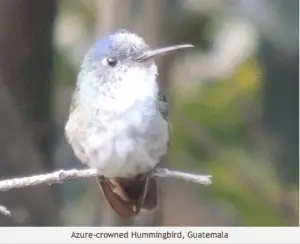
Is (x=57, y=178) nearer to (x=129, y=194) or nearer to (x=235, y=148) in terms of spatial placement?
(x=129, y=194)

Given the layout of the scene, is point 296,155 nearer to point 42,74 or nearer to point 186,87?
point 186,87

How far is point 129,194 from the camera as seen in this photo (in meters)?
0.94

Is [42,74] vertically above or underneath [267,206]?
above

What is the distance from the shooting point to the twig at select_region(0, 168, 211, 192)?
0.93 meters

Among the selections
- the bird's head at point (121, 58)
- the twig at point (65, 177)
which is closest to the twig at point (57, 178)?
the twig at point (65, 177)

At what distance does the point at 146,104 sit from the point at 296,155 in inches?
10.0

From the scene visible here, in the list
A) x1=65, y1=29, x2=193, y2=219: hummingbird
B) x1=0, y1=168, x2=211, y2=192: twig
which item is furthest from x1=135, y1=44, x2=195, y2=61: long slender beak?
x1=0, y1=168, x2=211, y2=192: twig

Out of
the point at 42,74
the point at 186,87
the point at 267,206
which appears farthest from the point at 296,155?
the point at 42,74

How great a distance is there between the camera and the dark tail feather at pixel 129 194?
935mm

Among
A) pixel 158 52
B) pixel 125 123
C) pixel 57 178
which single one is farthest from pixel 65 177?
pixel 158 52

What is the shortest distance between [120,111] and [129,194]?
14 cm

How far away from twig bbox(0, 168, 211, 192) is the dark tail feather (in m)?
0.02

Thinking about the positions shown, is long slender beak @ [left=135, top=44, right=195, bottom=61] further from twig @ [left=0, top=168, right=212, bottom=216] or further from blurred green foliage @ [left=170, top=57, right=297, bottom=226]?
twig @ [left=0, top=168, right=212, bottom=216]

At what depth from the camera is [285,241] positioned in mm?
941
